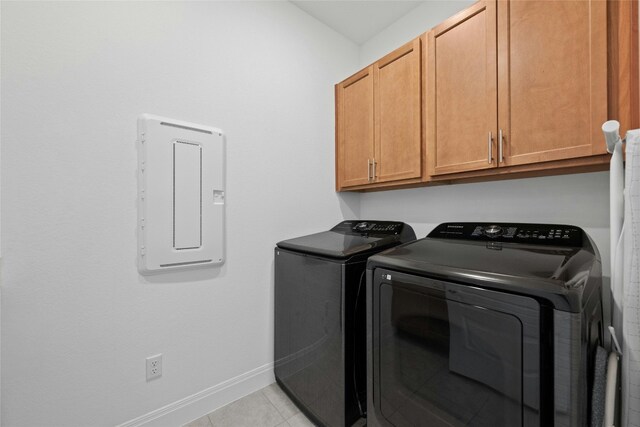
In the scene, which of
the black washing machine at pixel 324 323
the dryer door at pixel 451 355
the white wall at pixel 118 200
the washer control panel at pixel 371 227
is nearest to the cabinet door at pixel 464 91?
the washer control panel at pixel 371 227

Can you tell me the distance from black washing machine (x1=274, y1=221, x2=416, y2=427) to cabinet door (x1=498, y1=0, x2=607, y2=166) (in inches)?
33.6

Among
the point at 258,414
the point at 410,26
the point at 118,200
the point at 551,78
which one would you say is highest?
the point at 410,26

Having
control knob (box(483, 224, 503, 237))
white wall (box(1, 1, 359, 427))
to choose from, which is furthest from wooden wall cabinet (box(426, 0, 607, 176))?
white wall (box(1, 1, 359, 427))

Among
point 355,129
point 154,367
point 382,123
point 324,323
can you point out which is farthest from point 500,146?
point 154,367

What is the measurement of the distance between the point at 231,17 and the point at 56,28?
0.89m

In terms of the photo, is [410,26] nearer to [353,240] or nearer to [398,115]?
[398,115]

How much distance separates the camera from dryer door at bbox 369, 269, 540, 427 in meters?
0.77

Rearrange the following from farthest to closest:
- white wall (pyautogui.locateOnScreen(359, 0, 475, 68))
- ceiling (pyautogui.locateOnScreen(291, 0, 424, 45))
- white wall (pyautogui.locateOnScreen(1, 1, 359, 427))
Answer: ceiling (pyautogui.locateOnScreen(291, 0, 424, 45)) → white wall (pyautogui.locateOnScreen(359, 0, 475, 68)) → white wall (pyautogui.locateOnScreen(1, 1, 359, 427))

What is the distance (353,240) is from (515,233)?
2.76ft

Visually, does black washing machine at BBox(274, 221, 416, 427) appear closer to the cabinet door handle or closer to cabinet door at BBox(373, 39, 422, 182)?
cabinet door at BBox(373, 39, 422, 182)

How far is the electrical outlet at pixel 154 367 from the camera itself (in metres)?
1.39

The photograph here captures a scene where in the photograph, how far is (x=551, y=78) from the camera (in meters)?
1.11

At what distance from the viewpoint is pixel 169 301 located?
1.46 m

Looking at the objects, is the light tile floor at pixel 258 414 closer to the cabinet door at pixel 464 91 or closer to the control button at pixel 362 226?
the control button at pixel 362 226
